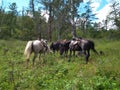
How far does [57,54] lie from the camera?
2394 centimetres

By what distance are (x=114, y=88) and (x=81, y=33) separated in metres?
62.3

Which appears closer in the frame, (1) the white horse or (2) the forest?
(2) the forest

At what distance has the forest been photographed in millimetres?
10250

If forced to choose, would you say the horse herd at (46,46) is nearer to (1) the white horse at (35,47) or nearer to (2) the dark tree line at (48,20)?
(1) the white horse at (35,47)

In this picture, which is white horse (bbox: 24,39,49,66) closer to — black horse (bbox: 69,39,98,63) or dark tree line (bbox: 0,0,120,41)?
black horse (bbox: 69,39,98,63)

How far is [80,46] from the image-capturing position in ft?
62.7

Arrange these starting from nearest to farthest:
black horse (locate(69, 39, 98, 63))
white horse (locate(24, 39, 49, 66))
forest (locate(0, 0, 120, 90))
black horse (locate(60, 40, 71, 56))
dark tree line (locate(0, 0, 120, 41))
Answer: forest (locate(0, 0, 120, 90)) < white horse (locate(24, 39, 49, 66)) < black horse (locate(69, 39, 98, 63)) < black horse (locate(60, 40, 71, 56)) < dark tree line (locate(0, 0, 120, 41))

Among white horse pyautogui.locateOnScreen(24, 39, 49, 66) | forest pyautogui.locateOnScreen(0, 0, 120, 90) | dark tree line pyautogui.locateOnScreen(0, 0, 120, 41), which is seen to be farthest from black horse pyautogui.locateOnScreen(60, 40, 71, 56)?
dark tree line pyautogui.locateOnScreen(0, 0, 120, 41)

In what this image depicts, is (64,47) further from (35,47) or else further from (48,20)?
(48,20)

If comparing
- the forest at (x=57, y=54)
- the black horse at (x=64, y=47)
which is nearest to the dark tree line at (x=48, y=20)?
the forest at (x=57, y=54)

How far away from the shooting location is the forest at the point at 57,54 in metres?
10.2

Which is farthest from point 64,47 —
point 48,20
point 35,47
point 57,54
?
point 48,20

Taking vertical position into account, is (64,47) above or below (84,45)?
below

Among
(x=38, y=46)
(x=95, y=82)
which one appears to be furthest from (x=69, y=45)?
(x=95, y=82)
